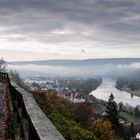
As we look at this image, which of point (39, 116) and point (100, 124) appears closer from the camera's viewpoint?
point (39, 116)

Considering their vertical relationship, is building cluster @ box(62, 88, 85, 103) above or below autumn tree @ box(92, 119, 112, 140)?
Result: below

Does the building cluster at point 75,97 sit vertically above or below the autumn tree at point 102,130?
below

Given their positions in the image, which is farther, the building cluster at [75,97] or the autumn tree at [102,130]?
the building cluster at [75,97]

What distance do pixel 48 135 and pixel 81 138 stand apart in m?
17.2

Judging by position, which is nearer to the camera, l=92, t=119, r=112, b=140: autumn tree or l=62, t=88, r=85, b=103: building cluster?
l=92, t=119, r=112, b=140: autumn tree

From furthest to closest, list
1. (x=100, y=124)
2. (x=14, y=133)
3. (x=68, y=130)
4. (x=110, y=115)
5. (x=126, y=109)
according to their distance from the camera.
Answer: (x=126, y=109), (x=110, y=115), (x=100, y=124), (x=68, y=130), (x=14, y=133)

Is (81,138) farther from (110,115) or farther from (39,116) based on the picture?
(110,115)

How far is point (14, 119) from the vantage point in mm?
8891

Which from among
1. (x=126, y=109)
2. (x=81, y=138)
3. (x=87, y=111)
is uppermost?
(x=81, y=138)

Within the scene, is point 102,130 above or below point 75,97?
above

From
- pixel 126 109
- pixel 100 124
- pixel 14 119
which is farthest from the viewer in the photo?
pixel 126 109

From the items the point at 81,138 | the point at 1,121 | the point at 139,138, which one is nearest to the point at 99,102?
the point at 139,138

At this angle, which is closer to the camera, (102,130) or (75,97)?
(102,130)

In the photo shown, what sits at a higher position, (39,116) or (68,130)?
(39,116)
